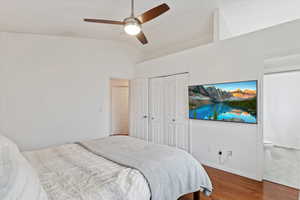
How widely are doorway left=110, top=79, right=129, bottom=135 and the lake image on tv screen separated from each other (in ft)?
12.2

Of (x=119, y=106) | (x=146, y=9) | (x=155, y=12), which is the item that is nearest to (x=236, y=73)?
(x=155, y=12)

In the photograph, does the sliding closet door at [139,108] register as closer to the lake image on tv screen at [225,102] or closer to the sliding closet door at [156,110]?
the sliding closet door at [156,110]

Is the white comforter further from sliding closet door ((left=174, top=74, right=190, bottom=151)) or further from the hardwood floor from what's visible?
sliding closet door ((left=174, top=74, right=190, bottom=151))

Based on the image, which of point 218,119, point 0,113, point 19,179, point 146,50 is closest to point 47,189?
point 19,179

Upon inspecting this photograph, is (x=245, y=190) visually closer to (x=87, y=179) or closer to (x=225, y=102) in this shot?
(x=225, y=102)

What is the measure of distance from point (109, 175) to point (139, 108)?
3656mm

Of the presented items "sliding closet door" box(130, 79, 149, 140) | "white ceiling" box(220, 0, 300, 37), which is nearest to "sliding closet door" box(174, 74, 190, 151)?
"sliding closet door" box(130, 79, 149, 140)

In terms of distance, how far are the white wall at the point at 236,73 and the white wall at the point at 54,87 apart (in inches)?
89.5

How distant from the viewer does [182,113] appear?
13.7 feet

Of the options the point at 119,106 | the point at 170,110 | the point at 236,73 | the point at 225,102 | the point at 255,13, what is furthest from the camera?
the point at 119,106

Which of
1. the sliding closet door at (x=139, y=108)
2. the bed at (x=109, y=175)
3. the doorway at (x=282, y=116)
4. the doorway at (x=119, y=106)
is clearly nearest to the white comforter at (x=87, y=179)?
the bed at (x=109, y=175)

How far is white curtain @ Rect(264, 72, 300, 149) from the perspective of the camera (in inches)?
184

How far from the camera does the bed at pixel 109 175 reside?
4.62 feet

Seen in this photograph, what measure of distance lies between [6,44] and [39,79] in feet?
2.97
